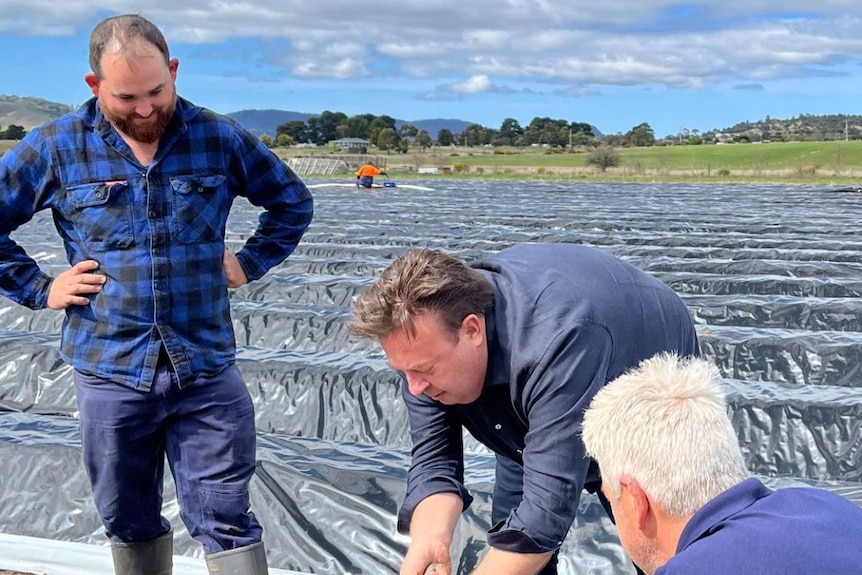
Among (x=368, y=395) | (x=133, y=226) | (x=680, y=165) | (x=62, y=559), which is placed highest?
(x=133, y=226)

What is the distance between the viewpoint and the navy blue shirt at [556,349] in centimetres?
190

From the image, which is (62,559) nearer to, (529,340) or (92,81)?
(92,81)

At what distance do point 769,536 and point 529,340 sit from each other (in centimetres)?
67

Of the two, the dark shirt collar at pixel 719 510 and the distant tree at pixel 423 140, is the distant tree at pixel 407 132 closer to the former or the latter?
the distant tree at pixel 423 140

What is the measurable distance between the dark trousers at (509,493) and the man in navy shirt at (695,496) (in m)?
0.90

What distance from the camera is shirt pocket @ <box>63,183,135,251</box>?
252 cm

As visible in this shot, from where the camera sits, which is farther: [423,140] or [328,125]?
[328,125]

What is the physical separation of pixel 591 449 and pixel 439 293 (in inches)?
17.3

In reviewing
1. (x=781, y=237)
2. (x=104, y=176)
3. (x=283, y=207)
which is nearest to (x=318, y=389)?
(x=283, y=207)

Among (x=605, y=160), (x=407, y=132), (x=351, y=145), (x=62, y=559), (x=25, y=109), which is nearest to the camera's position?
(x=62, y=559)

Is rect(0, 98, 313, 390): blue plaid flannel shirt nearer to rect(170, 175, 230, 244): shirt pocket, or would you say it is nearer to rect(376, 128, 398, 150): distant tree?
rect(170, 175, 230, 244): shirt pocket

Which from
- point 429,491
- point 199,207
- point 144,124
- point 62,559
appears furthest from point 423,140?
point 429,491

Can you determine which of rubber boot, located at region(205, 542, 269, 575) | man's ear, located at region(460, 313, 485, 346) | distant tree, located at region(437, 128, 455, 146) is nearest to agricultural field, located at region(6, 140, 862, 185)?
distant tree, located at region(437, 128, 455, 146)

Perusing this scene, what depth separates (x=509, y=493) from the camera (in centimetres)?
265
